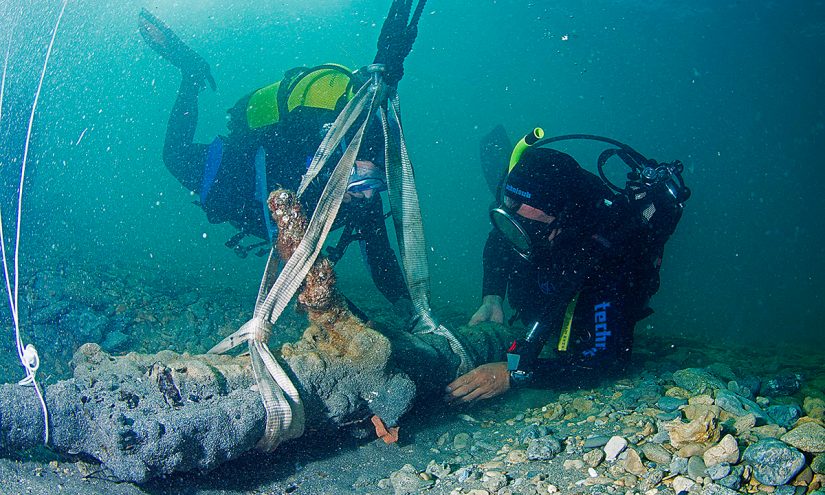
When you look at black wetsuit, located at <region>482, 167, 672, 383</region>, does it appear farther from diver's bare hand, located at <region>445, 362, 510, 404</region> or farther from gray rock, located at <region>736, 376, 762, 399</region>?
gray rock, located at <region>736, 376, 762, 399</region>

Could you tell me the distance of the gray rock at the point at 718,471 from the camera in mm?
1864

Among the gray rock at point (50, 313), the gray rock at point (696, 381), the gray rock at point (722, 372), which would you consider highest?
the gray rock at point (50, 313)

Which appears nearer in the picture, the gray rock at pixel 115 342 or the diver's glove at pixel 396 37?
the diver's glove at pixel 396 37

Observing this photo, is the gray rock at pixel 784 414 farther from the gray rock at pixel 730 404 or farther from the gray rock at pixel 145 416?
the gray rock at pixel 145 416

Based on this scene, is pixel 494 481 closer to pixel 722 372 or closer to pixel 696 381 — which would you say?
pixel 696 381

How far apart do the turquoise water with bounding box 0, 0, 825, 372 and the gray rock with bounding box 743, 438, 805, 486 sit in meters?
7.74

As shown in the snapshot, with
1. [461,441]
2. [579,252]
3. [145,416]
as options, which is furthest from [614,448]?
[145,416]

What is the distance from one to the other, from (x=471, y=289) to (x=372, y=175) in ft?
43.9

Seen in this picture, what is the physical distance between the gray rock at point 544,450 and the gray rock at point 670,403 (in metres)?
0.92

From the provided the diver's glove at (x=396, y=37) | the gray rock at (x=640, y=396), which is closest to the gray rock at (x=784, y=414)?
the gray rock at (x=640, y=396)

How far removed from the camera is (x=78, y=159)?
220 ft

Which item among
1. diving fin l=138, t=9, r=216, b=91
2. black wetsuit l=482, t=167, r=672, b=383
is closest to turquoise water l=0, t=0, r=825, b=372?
diving fin l=138, t=9, r=216, b=91

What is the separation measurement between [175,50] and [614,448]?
28.9 feet

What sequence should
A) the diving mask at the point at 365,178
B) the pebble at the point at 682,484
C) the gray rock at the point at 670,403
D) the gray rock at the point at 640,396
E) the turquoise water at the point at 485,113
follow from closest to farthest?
the pebble at the point at 682,484, the gray rock at the point at 670,403, the gray rock at the point at 640,396, the diving mask at the point at 365,178, the turquoise water at the point at 485,113
